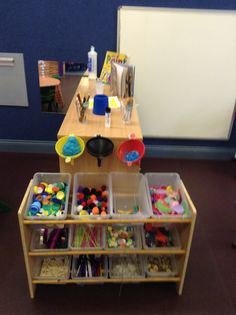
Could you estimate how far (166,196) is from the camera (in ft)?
4.94

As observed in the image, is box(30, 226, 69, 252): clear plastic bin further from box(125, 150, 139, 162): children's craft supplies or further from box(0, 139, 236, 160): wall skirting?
box(0, 139, 236, 160): wall skirting

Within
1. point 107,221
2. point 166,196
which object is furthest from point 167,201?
point 107,221

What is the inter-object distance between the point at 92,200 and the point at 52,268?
0.46 meters

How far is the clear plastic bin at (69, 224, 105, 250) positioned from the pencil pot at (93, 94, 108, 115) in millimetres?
621

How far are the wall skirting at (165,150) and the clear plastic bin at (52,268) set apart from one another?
1.38 m

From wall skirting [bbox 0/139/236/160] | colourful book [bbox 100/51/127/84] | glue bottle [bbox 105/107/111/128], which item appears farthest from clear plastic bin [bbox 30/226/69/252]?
→ wall skirting [bbox 0/139/236/160]

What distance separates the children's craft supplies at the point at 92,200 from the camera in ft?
4.49

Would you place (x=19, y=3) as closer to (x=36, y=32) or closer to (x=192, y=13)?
(x=36, y=32)

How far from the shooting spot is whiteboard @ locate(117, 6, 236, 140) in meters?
2.29

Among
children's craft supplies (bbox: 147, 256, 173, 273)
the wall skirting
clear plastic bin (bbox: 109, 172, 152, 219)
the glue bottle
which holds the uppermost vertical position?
the glue bottle

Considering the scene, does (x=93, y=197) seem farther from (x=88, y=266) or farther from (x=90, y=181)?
(x=88, y=266)

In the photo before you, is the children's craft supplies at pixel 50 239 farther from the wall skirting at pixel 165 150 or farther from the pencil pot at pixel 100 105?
the wall skirting at pixel 165 150

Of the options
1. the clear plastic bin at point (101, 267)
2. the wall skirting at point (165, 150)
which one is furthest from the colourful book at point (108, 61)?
the clear plastic bin at point (101, 267)

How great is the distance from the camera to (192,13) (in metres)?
2.26
